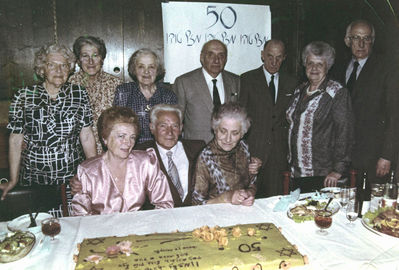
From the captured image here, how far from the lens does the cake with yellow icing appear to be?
60.7 inches

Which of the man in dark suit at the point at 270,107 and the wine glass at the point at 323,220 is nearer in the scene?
the wine glass at the point at 323,220

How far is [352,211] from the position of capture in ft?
6.72

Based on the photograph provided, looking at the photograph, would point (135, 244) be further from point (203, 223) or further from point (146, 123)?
point (146, 123)

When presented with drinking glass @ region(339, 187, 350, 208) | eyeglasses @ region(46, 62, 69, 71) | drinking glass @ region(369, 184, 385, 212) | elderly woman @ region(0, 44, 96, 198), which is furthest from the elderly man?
drinking glass @ region(369, 184, 385, 212)

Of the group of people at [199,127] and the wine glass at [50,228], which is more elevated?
the group of people at [199,127]

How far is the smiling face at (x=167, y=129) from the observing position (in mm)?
2781

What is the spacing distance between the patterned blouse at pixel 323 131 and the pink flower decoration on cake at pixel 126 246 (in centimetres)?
227

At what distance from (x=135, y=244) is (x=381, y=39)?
4149mm

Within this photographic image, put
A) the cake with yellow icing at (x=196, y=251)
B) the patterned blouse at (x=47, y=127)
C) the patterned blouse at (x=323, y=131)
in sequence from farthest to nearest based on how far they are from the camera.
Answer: the patterned blouse at (x=323, y=131) → the patterned blouse at (x=47, y=127) → the cake with yellow icing at (x=196, y=251)

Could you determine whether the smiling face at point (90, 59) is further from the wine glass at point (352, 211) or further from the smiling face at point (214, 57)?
the wine glass at point (352, 211)

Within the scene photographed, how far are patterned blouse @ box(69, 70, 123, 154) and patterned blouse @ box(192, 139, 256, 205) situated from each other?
55.4 inches

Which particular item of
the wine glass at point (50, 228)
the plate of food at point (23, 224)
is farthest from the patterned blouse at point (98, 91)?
the wine glass at point (50, 228)

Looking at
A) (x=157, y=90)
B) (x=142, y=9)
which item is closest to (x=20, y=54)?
(x=142, y=9)

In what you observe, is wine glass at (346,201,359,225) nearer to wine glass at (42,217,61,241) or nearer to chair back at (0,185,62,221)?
wine glass at (42,217,61,241)
